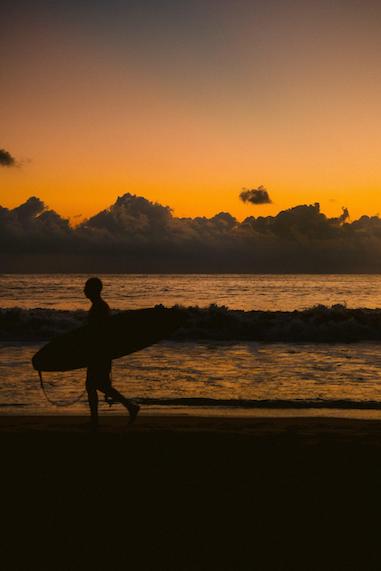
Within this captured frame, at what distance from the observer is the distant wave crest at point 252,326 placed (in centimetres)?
3153

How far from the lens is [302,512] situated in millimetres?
5953

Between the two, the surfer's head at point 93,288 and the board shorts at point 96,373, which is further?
the board shorts at point 96,373

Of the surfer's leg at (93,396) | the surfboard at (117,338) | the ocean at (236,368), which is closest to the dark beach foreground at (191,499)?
the surfer's leg at (93,396)

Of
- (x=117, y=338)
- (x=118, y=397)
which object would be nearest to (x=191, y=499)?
(x=118, y=397)

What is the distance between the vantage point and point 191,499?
625 cm

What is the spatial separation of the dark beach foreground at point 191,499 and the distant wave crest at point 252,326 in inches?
848

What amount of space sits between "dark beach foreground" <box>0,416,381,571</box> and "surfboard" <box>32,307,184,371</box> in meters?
1.21

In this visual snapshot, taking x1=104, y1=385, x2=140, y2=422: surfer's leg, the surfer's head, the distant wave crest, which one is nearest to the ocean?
the distant wave crest

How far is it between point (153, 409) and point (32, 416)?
2305 mm

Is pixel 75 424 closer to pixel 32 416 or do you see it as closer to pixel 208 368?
pixel 32 416

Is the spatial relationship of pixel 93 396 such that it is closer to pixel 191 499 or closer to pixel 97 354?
pixel 97 354

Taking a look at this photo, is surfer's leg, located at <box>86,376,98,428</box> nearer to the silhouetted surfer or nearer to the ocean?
the silhouetted surfer

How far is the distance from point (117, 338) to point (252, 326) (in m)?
23.1

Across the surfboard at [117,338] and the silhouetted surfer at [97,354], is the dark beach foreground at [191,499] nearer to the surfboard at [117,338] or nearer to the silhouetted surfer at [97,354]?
the silhouetted surfer at [97,354]
